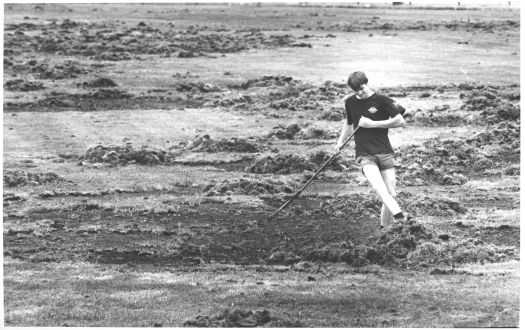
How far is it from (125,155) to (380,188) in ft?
38.2

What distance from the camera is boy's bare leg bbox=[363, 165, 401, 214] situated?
1373 cm

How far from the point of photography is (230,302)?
12711 mm

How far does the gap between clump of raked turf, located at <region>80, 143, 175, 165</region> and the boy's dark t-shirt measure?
1061 cm

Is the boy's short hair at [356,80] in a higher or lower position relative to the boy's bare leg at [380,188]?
higher

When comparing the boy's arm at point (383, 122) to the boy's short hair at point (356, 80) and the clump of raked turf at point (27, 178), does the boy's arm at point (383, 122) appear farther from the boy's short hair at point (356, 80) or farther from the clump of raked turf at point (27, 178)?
the clump of raked turf at point (27, 178)

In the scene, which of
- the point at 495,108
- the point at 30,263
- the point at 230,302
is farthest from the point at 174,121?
the point at 230,302

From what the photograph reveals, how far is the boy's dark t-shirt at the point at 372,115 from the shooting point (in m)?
13.7

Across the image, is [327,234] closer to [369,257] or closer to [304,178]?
[369,257]

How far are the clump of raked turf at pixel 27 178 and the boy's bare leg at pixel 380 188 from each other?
9805mm

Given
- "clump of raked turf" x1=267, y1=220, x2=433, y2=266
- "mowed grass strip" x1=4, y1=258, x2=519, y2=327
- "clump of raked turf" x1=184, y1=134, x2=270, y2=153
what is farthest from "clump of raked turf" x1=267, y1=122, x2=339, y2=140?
"mowed grass strip" x1=4, y1=258, x2=519, y2=327

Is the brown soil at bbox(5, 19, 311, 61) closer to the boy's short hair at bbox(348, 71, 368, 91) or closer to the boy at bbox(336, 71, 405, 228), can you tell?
the boy at bbox(336, 71, 405, 228)

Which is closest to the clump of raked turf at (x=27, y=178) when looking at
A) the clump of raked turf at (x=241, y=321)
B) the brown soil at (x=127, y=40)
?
the clump of raked turf at (x=241, y=321)

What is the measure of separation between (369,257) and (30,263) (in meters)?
5.10

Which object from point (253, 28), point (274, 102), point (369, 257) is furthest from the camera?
point (253, 28)
